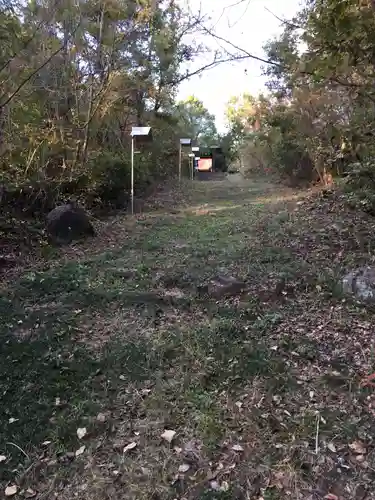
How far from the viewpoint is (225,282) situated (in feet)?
14.8

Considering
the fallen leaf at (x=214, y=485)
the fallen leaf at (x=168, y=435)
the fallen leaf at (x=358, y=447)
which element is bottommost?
the fallen leaf at (x=214, y=485)

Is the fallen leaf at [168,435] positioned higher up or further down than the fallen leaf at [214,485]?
higher up

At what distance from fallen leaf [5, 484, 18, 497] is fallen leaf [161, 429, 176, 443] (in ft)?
2.79

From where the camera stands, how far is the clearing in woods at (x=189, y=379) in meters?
2.37

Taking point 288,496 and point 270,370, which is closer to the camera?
point 288,496

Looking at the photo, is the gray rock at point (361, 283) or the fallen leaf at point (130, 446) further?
the gray rock at point (361, 283)

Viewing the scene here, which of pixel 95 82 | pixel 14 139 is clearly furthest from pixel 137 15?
pixel 14 139

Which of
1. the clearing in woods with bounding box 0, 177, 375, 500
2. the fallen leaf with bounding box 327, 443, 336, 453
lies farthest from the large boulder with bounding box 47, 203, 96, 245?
the fallen leaf with bounding box 327, 443, 336, 453

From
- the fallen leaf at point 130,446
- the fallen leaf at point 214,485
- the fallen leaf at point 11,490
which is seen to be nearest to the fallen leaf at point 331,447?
the fallen leaf at point 214,485

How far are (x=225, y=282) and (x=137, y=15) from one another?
875cm

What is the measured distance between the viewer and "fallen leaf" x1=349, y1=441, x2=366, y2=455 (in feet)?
8.03

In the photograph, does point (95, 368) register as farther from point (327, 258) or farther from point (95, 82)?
point (95, 82)

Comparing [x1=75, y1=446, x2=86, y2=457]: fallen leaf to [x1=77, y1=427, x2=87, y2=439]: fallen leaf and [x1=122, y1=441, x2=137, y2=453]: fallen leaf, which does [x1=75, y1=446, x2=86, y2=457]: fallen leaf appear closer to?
[x1=77, y1=427, x2=87, y2=439]: fallen leaf

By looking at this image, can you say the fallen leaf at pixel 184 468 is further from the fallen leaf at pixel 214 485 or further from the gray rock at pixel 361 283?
the gray rock at pixel 361 283
